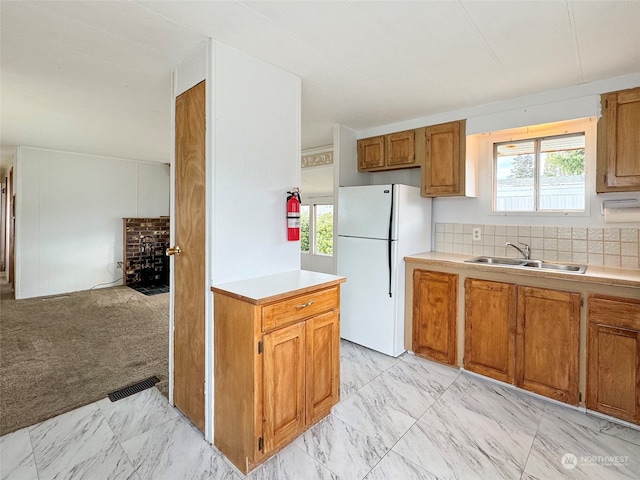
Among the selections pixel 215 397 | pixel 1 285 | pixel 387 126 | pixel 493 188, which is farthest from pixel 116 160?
pixel 493 188

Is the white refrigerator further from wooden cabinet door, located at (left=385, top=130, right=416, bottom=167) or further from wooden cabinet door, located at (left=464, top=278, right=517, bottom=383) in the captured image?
wooden cabinet door, located at (left=464, top=278, right=517, bottom=383)

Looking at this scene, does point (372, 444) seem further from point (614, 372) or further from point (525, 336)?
point (614, 372)

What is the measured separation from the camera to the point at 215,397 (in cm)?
184

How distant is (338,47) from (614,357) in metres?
2.59

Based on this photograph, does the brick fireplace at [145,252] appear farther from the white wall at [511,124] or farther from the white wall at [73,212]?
the white wall at [511,124]

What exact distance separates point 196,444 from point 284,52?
2.36 metres

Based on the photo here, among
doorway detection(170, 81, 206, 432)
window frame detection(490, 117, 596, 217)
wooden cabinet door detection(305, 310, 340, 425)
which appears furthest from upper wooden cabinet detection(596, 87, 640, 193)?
doorway detection(170, 81, 206, 432)

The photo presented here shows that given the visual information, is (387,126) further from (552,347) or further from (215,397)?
(215,397)

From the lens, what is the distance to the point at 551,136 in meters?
2.82

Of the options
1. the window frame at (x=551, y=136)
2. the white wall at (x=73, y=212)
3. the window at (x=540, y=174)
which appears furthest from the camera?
the white wall at (x=73, y=212)

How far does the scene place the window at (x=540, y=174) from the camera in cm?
271

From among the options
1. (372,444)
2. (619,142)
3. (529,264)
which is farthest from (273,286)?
(619,142)

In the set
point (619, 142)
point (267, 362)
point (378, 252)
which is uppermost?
point (619, 142)

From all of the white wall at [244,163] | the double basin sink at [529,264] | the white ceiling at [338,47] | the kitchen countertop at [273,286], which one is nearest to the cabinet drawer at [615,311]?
the double basin sink at [529,264]
